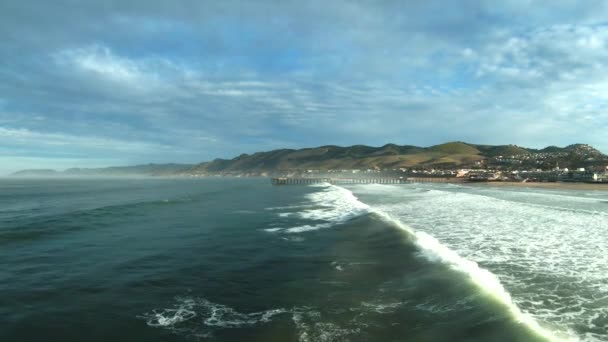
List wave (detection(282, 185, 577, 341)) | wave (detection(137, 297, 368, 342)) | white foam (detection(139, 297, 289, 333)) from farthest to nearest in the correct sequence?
white foam (detection(139, 297, 289, 333)) < wave (detection(282, 185, 577, 341)) < wave (detection(137, 297, 368, 342))

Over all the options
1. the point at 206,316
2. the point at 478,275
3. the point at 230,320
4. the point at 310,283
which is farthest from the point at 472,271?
the point at 206,316

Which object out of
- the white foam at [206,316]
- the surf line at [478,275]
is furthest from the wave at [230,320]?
the surf line at [478,275]

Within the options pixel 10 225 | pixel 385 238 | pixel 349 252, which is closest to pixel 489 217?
pixel 385 238

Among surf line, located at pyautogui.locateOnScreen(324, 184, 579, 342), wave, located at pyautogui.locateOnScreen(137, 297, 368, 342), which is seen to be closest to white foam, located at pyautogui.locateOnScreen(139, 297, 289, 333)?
wave, located at pyautogui.locateOnScreen(137, 297, 368, 342)

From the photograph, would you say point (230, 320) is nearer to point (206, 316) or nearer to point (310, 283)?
point (206, 316)

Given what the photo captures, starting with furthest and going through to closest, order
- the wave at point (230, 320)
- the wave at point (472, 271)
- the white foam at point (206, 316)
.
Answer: the white foam at point (206, 316) → the wave at point (472, 271) → the wave at point (230, 320)

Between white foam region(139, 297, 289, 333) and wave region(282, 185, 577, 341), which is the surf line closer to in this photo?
wave region(282, 185, 577, 341)

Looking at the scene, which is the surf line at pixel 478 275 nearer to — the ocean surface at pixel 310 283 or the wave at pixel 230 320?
the ocean surface at pixel 310 283

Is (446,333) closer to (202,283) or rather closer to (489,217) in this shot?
(202,283)
